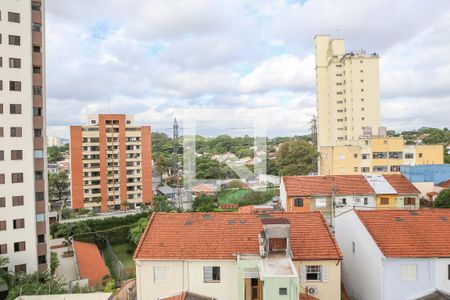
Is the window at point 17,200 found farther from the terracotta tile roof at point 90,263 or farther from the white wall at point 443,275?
the white wall at point 443,275

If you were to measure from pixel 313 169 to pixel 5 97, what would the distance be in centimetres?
3876

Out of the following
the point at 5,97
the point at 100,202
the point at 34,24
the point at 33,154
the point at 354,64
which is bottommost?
the point at 100,202

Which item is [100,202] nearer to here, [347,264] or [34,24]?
[34,24]

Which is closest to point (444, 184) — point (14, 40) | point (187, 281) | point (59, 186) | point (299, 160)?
point (299, 160)

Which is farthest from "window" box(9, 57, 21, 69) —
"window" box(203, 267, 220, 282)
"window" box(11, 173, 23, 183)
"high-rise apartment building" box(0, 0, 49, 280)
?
"window" box(203, 267, 220, 282)

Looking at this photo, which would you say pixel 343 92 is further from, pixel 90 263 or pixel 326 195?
pixel 90 263

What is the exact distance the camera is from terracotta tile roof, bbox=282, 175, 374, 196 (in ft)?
87.7

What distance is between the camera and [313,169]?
49781mm

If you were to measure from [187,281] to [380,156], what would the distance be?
1355 inches

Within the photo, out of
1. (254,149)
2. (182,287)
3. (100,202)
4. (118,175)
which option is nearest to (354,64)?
(254,149)

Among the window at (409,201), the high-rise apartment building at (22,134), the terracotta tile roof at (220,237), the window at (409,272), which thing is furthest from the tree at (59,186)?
the window at (409,272)

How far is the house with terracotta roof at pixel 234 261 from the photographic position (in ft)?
41.5

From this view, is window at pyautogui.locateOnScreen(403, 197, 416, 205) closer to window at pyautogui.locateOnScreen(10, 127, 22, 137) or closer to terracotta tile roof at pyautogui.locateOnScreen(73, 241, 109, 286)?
terracotta tile roof at pyautogui.locateOnScreen(73, 241, 109, 286)

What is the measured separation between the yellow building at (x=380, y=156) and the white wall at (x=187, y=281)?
31.2 meters
